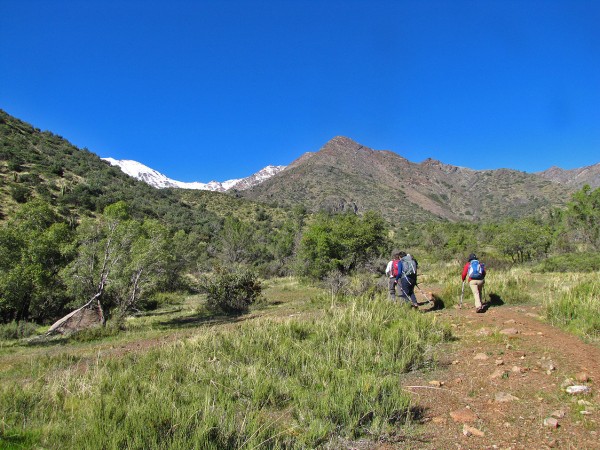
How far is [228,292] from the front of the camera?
18.7 meters

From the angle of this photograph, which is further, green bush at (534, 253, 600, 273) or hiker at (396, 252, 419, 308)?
green bush at (534, 253, 600, 273)

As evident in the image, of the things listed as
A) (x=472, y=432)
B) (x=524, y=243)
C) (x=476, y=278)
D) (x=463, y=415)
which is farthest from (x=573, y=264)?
(x=472, y=432)

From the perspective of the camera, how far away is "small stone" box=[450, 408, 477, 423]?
4.10 m

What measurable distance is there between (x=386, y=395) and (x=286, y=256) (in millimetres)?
39782

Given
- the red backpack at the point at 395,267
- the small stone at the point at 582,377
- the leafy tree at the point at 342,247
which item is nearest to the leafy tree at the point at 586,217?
the leafy tree at the point at 342,247

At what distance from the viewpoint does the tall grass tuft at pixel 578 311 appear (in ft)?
21.2

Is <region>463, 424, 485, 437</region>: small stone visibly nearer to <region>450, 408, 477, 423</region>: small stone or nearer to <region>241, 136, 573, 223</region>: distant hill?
<region>450, 408, 477, 423</region>: small stone

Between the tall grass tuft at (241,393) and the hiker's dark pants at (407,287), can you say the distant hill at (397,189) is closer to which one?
the hiker's dark pants at (407,287)

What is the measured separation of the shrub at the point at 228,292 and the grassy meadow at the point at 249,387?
28.7 ft

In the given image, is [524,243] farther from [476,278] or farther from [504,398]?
[504,398]

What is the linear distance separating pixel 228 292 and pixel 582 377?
52.1ft

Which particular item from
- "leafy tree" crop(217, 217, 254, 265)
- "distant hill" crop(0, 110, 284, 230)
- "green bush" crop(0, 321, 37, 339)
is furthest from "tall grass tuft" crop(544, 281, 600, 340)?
"distant hill" crop(0, 110, 284, 230)

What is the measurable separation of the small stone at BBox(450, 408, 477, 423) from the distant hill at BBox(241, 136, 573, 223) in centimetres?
9084

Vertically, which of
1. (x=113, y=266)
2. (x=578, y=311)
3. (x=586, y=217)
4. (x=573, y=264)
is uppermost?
(x=586, y=217)
